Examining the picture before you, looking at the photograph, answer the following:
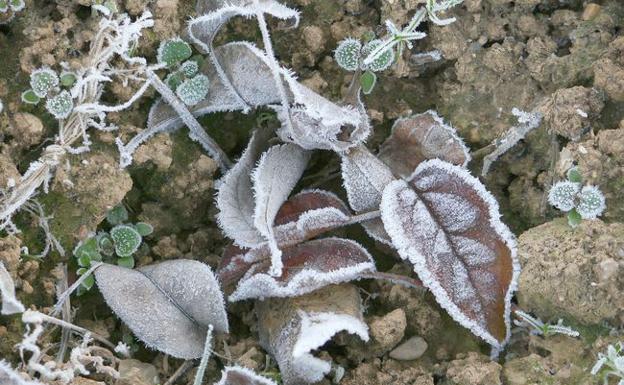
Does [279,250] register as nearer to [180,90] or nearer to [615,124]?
[180,90]

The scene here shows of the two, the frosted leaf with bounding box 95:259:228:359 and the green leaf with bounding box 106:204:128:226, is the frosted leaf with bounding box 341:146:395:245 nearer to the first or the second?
the frosted leaf with bounding box 95:259:228:359

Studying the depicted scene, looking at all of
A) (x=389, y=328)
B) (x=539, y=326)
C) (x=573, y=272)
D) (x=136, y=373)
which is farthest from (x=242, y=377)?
(x=573, y=272)

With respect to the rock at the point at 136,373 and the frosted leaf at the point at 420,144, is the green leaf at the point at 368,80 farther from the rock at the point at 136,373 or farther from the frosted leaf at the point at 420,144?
the rock at the point at 136,373

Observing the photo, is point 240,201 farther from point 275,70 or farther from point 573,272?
point 573,272

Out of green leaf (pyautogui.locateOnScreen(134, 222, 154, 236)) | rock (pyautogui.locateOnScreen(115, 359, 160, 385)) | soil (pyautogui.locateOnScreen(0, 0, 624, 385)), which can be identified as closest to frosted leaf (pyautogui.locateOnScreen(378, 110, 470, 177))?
soil (pyautogui.locateOnScreen(0, 0, 624, 385))

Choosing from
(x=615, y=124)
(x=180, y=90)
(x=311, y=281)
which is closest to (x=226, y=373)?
(x=311, y=281)
